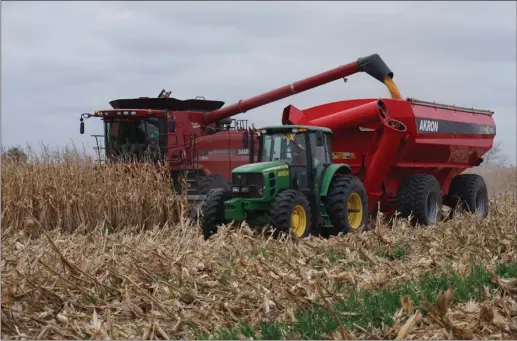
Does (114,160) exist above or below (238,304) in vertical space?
above

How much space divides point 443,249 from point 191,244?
10.0 ft

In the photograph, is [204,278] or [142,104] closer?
[204,278]

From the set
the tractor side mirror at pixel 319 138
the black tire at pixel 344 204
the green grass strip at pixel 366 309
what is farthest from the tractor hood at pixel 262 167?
the green grass strip at pixel 366 309

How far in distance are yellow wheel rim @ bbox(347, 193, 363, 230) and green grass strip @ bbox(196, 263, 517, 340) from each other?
5115mm

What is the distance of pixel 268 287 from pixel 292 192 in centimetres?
413

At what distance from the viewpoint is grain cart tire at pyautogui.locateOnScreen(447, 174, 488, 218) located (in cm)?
1570

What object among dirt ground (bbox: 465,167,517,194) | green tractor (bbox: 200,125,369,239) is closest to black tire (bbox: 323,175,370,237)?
green tractor (bbox: 200,125,369,239)

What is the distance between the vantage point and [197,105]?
16.0 m

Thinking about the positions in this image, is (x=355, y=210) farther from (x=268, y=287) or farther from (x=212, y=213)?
(x=268, y=287)

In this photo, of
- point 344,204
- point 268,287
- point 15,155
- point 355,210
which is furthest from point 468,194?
point 268,287

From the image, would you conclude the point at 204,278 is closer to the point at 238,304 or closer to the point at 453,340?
the point at 238,304

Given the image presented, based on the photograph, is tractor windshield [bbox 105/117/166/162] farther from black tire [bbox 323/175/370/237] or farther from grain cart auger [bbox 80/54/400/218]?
black tire [bbox 323/175/370/237]

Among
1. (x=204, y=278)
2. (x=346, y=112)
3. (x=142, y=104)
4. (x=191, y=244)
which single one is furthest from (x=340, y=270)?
(x=142, y=104)

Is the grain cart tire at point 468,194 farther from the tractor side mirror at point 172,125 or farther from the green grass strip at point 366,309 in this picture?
the green grass strip at point 366,309
